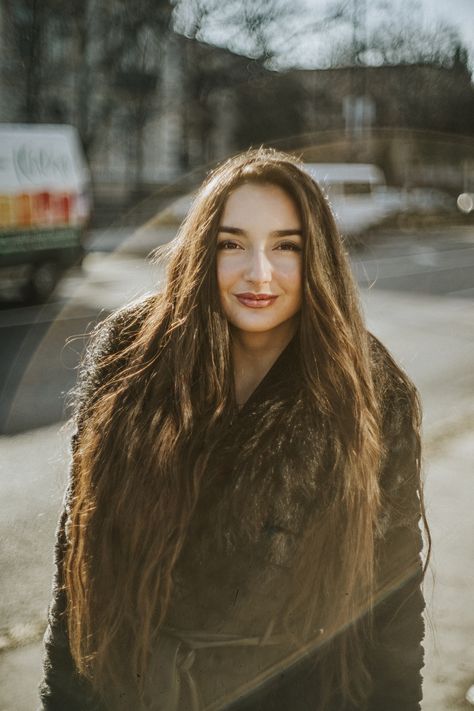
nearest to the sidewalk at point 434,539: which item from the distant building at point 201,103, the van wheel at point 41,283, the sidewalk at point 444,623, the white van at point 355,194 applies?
the sidewalk at point 444,623

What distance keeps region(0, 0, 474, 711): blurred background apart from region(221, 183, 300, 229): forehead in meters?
0.18

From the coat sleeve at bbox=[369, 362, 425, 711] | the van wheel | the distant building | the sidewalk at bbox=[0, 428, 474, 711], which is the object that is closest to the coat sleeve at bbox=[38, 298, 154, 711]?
the coat sleeve at bbox=[369, 362, 425, 711]

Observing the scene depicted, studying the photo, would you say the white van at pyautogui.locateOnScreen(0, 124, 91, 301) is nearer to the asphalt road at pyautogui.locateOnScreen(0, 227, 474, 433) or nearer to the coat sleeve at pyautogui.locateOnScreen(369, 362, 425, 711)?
the asphalt road at pyautogui.locateOnScreen(0, 227, 474, 433)

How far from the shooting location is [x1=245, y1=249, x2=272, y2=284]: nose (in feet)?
5.14

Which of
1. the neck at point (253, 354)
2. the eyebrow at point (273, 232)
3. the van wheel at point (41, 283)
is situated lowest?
the van wheel at point (41, 283)

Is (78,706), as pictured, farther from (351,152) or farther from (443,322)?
(351,152)

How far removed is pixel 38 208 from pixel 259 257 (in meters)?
11.0

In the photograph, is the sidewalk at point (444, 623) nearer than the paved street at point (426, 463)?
Yes

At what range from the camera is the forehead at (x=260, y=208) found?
158cm

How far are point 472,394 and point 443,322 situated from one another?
4.19 metres

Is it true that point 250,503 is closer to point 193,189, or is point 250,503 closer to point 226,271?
point 226,271

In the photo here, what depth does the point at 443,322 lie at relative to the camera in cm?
1155

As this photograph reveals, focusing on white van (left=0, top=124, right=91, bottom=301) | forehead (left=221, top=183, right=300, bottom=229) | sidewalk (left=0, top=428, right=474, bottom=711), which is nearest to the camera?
forehead (left=221, top=183, right=300, bottom=229)

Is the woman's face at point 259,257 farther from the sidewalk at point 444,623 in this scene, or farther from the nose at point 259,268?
the sidewalk at point 444,623
